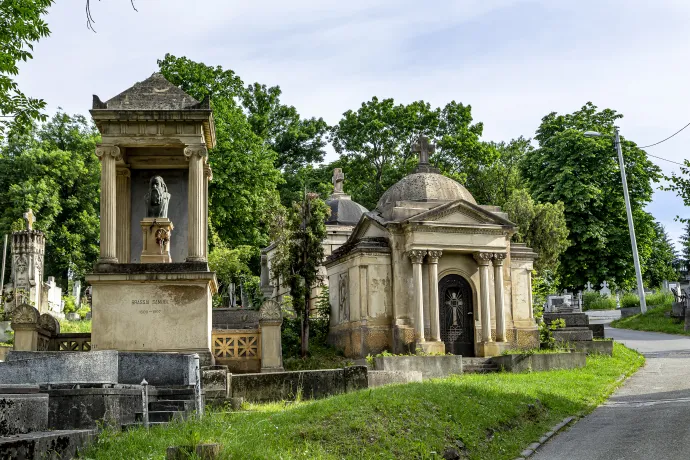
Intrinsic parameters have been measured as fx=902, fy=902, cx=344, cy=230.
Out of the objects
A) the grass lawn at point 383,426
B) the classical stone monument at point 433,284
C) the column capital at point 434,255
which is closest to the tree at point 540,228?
the classical stone monument at point 433,284

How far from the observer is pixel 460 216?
2712cm

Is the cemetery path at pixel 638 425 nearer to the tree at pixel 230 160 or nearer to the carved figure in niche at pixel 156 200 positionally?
the carved figure in niche at pixel 156 200

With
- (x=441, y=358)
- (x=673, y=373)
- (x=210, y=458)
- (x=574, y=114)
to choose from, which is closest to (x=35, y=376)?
(x=210, y=458)

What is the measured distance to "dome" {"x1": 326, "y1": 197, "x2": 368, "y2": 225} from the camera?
4078 cm

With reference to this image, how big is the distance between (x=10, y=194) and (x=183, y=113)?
38752 mm

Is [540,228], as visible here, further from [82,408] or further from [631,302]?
[82,408]

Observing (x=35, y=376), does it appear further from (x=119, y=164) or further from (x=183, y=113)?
(x=119, y=164)

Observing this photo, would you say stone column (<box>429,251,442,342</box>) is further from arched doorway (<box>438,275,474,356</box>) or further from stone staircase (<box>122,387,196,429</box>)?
stone staircase (<box>122,387,196,429</box>)

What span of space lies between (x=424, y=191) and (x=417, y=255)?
2664 mm

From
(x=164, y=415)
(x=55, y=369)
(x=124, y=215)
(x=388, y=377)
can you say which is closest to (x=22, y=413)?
(x=55, y=369)

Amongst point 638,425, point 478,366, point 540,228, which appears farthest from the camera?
point 540,228

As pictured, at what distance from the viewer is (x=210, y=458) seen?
8.20m

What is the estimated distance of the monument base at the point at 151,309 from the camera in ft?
57.9

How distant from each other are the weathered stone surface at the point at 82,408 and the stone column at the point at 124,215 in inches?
402
